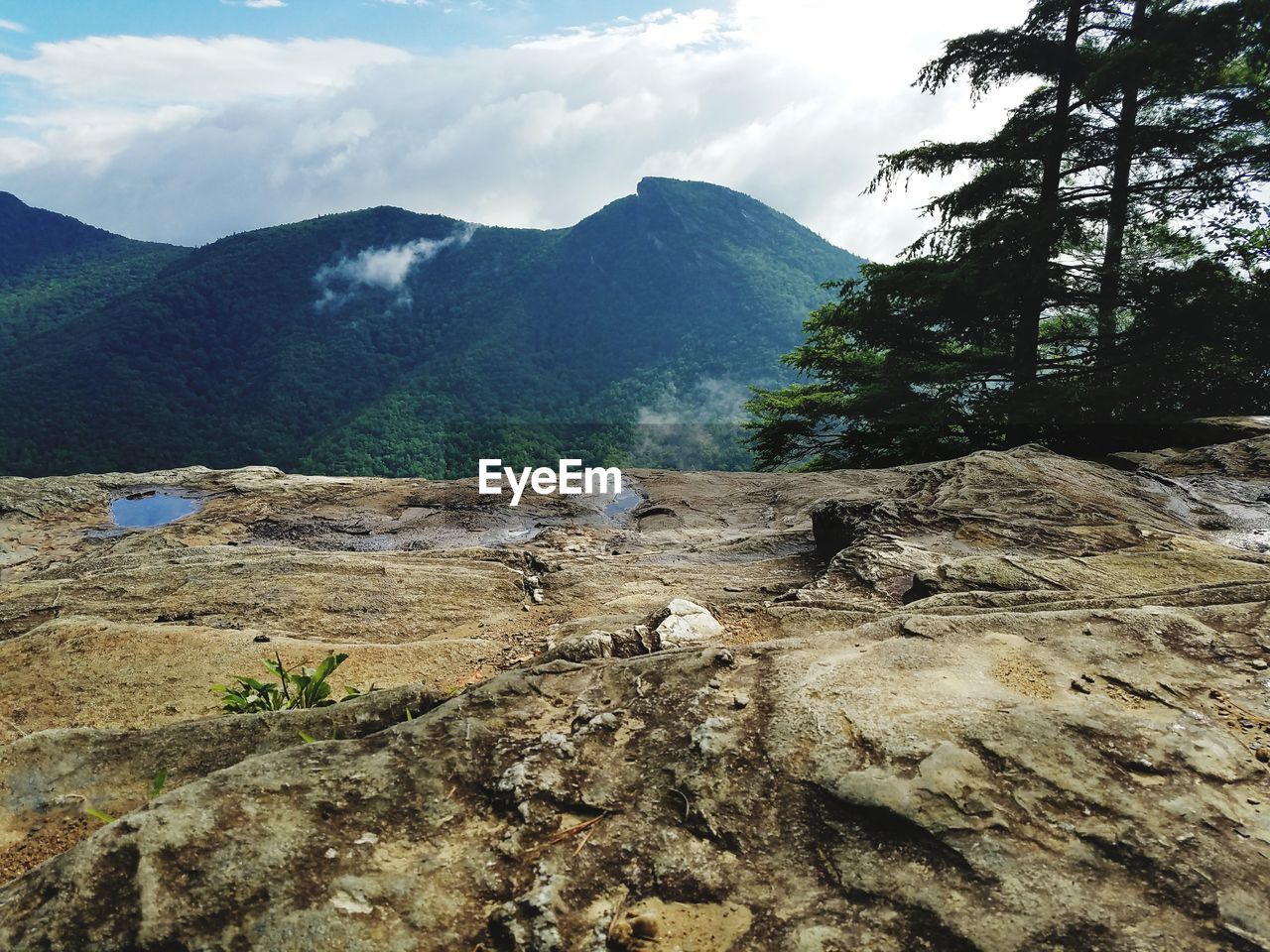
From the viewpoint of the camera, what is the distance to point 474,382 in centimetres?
7962

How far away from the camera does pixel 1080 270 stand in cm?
1331

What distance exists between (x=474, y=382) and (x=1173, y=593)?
78575mm

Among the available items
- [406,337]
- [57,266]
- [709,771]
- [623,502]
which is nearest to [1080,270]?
[623,502]

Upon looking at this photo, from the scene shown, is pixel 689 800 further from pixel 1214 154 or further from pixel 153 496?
pixel 1214 154

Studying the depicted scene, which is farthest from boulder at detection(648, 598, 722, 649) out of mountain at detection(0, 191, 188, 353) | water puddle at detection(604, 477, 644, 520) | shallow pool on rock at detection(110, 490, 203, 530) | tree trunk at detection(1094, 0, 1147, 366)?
mountain at detection(0, 191, 188, 353)

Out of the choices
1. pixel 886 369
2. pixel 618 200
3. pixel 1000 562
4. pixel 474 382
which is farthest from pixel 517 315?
pixel 1000 562

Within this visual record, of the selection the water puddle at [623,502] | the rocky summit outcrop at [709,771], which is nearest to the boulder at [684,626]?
the rocky summit outcrop at [709,771]

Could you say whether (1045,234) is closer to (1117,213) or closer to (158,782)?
(1117,213)

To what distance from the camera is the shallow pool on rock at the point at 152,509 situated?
389 inches

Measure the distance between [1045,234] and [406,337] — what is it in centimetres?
9091

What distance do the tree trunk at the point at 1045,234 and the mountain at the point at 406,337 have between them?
32.6 metres

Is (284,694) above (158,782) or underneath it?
underneath

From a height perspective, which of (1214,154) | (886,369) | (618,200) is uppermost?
(618,200)

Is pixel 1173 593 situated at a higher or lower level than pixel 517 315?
lower
